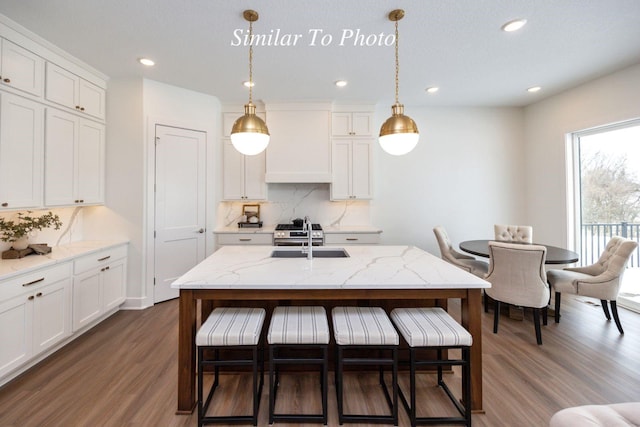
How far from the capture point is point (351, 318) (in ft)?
5.95

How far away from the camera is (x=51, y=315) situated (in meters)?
2.38

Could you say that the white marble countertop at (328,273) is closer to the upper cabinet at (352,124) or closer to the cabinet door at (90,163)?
the cabinet door at (90,163)

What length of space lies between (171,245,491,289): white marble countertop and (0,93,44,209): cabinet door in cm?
174

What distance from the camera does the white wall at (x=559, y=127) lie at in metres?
3.32

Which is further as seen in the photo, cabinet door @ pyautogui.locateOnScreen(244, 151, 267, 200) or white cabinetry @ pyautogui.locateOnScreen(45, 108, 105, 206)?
cabinet door @ pyautogui.locateOnScreen(244, 151, 267, 200)

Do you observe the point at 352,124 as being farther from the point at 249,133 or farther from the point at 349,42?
the point at 249,133

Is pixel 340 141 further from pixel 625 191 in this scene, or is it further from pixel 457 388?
pixel 625 191

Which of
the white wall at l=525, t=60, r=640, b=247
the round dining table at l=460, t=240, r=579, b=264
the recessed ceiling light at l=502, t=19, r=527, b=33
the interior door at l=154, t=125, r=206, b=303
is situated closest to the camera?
the recessed ceiling light at l=502, t=19, r=527, b=33

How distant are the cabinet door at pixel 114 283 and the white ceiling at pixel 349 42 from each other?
2.19 metres

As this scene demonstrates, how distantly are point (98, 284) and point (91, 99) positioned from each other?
202 centimetres

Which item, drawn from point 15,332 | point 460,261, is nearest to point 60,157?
point 15,332

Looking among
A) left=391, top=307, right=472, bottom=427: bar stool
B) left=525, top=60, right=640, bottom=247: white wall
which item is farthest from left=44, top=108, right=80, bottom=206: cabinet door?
left=525, top=60, right=640, bottom=247: white wall

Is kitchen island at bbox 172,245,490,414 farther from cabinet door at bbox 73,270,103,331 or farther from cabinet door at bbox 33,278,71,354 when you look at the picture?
cabinet door at bbox 73,270,103,331

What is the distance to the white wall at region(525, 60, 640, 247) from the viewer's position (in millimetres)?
3322
